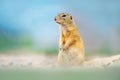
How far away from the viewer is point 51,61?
2129 mm

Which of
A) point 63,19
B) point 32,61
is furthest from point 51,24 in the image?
point 32,61

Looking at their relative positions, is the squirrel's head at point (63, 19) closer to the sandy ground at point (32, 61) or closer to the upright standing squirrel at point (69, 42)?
the upright standing squirrel at point (69, 42)

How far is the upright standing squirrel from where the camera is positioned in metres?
2.14

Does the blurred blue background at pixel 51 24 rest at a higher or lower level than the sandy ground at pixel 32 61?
higher

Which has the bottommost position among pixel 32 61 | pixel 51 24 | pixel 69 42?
pixel 32 61

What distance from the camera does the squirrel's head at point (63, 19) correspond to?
2.15 m

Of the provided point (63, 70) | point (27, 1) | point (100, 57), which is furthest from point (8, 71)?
point (100, 57)

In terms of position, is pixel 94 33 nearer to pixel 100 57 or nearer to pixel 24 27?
pixel 100 57

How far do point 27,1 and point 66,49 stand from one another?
0.49 meters

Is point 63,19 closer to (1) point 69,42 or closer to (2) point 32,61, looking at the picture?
(1) point 69,42

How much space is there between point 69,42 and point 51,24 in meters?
0.20

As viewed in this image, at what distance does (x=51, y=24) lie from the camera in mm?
2156

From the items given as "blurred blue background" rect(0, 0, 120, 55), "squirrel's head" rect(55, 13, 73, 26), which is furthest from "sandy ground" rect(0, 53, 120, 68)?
"squirrel's head" rect(55, 13, 73, 26)

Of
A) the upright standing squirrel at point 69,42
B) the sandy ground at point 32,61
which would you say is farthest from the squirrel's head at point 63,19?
the sandy ground at point 32,61
